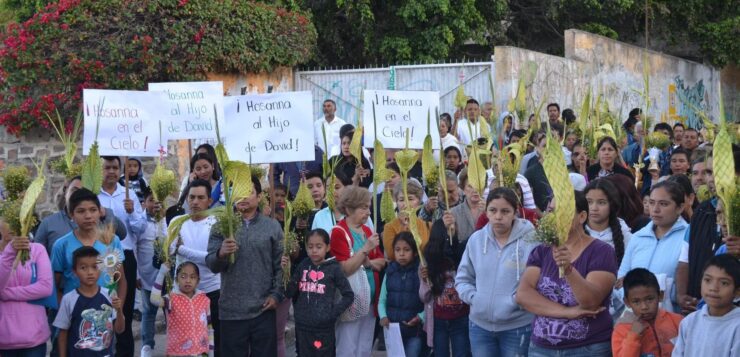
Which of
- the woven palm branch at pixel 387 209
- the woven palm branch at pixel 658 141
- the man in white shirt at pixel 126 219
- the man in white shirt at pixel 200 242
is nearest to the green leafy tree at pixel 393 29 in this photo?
the woven palm branch at pixel 658 141

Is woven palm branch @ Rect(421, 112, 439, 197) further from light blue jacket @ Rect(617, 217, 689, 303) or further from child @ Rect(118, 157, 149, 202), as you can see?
child @ Rect(118, 157, 149, 202)

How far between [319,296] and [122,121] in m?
3.07

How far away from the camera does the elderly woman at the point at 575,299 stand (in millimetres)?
6117

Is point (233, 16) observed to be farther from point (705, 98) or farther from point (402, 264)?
point (705, 98)

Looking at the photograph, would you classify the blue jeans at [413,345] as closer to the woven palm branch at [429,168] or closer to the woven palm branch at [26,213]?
the woven palm branch at [429,168]

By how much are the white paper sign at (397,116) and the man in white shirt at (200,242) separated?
8.33 ft

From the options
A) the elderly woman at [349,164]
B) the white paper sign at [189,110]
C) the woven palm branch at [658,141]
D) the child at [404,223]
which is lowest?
the child at [404,223]

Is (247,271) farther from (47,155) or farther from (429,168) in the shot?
(47,155)

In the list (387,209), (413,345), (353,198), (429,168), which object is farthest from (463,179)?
(413,345)

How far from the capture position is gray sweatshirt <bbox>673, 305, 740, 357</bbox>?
570 cm

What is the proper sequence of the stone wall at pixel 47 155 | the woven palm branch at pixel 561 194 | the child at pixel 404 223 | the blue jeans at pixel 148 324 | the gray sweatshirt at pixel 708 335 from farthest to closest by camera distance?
the stone wall at pixel 47 155 → the blue jeans at pixel 148 324 → the child at pixel 404 223 → the woven palm branch at pixel 561 194 → the gray sweatshirt at pixel 708 335

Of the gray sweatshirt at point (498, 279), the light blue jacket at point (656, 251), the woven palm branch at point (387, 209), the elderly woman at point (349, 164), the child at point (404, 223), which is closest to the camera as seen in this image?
the light blue jacket at point (656, 251)

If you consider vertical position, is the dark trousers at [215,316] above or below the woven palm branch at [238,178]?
below

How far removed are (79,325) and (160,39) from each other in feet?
29.4
